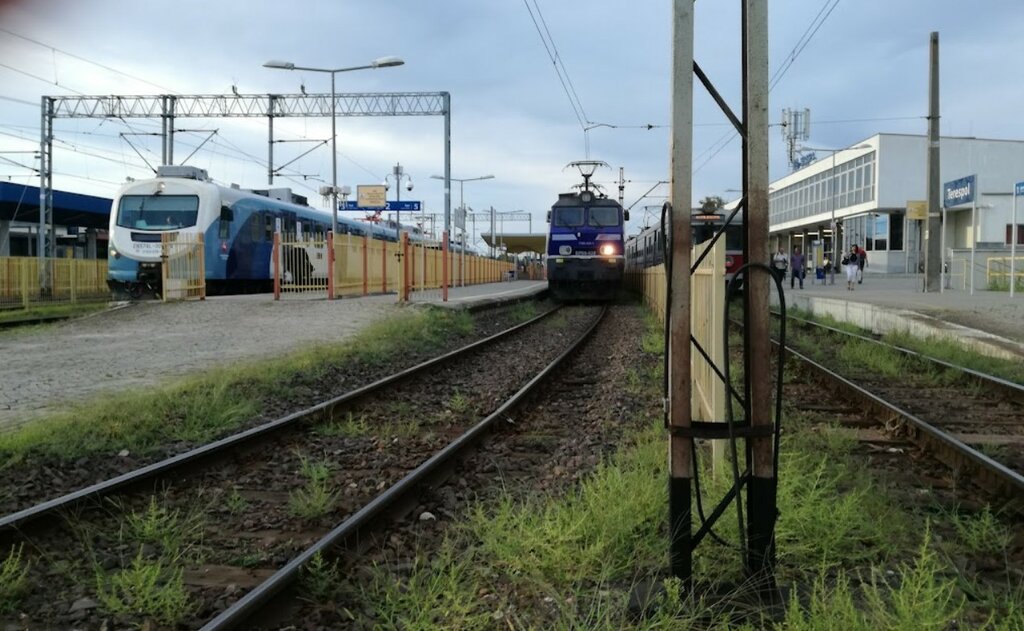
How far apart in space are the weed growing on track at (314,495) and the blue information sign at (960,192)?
21.4 meters

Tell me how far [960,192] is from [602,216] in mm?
10249

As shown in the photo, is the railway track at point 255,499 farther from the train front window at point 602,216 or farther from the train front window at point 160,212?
the train front window at point 602,216

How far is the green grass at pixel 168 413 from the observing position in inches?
231

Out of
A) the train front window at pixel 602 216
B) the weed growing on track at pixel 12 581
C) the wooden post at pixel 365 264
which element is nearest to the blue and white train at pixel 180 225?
the wooden post at pixel 365 264

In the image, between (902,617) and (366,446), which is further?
(366,446)

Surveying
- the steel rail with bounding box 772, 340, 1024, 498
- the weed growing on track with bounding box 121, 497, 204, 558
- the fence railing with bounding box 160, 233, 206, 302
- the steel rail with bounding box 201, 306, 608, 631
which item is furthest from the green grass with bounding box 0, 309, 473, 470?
the fence railing with bounding box 160, 233, 206, 302

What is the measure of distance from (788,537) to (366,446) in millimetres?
3547

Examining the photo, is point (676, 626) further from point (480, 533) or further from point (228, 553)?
point (228, 553)

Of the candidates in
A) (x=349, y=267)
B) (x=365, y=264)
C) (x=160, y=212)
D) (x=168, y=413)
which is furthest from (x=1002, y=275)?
(x=168, y=413)

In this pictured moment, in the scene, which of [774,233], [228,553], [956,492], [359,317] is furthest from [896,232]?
[228,553]

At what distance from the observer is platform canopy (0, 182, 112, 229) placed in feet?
108

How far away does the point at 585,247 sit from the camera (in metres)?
24.1

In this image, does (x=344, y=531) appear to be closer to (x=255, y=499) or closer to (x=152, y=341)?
(x=255, y=499)

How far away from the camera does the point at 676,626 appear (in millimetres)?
2826
